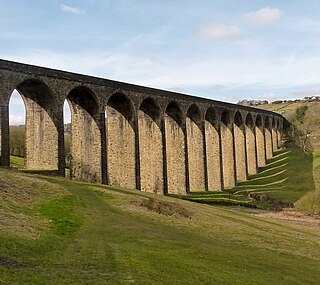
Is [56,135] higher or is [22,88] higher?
[22,88]

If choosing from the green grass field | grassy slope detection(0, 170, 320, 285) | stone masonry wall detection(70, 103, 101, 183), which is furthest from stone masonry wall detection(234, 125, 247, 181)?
grassy slope detection(0, 170, 320, 285)

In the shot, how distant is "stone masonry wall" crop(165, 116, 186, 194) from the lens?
54.8m

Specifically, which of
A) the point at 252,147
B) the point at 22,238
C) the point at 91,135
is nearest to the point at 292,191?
the point at 252,147

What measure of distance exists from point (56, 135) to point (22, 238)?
24326mm

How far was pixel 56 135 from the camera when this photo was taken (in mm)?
38469

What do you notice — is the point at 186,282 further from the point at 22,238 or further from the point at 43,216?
the point at 43,216

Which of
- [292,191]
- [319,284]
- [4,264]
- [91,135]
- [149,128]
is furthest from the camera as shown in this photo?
[292,191]

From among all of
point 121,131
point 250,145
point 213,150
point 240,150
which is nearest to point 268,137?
point 250,145

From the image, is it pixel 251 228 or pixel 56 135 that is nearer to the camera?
pixel 251 228

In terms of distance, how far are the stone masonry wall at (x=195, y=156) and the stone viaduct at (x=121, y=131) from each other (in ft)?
0.46

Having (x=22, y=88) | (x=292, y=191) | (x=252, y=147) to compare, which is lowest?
(x=292, y=191)

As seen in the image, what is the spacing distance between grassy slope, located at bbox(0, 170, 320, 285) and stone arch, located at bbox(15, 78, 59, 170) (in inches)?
443

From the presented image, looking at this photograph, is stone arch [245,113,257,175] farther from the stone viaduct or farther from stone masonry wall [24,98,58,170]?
stone masonry wall [24,98,58,170]

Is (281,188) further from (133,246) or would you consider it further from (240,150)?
(133,246)
